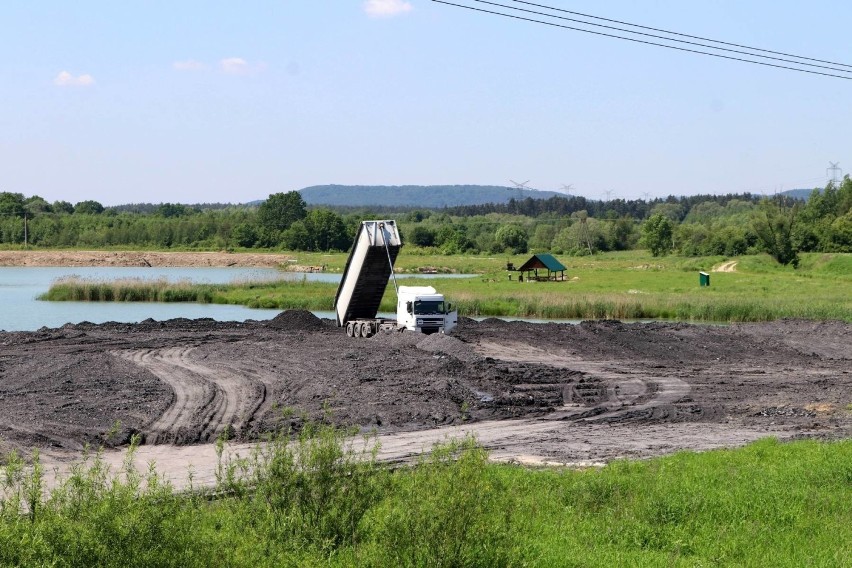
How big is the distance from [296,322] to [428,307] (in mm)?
8618

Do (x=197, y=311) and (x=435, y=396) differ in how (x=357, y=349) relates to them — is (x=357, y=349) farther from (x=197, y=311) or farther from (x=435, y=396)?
(x=197, y=311)

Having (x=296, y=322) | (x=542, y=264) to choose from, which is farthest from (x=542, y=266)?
(x=296, y=322)

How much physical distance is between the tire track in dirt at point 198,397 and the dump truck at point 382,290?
7.23 m

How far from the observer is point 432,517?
900 centimetres

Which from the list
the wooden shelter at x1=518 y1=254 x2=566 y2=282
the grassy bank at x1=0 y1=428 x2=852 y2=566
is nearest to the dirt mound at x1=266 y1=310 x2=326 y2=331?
the grassy bank at x1=0 y1=428 x2=852 y2=566

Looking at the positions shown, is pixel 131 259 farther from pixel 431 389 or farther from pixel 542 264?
pixel 431 389

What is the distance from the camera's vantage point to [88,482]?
8414 millimetres

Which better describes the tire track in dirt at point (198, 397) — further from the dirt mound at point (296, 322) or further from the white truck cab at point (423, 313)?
the dirt mound at point (296, 322)

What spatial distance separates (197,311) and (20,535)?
5059 centimetres

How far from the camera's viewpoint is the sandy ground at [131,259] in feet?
403

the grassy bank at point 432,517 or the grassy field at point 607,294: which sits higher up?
the grassy bank at point 432,517

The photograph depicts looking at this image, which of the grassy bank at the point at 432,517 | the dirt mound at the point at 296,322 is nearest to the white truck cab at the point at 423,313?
the dirt mound at the point at 296,322

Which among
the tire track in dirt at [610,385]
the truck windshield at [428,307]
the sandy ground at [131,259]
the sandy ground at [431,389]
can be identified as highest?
the truck windshield at [428,307]

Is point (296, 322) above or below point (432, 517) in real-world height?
below
